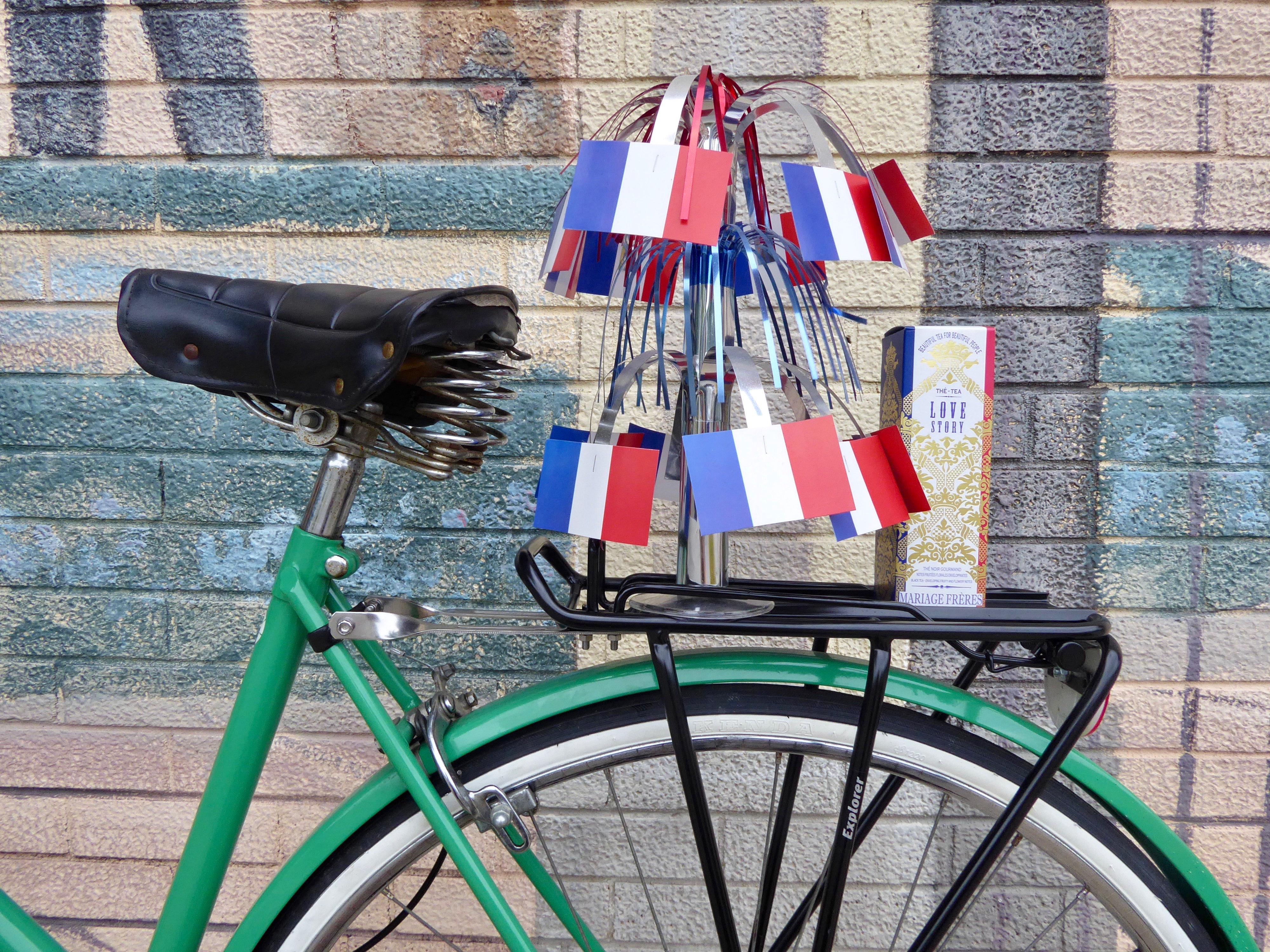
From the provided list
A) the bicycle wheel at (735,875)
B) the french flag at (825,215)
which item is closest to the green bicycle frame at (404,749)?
the french flag at (825,215)

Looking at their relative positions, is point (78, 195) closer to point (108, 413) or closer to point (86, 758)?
point (108, 413)

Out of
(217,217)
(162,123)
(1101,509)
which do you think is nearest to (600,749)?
(1101,509)

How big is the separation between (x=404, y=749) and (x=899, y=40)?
1.47 m

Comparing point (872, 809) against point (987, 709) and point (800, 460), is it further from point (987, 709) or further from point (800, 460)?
point (800, 460)

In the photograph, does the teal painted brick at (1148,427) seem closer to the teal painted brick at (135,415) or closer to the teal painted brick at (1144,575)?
the teal painted brick at (1144,575)

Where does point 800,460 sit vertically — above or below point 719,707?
above

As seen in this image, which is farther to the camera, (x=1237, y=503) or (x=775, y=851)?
(x=1237, y=503)

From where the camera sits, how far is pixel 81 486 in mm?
1611

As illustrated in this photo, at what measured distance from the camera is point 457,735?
0.87 m

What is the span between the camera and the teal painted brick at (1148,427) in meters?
1.51

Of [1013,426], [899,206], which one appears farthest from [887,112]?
[899,206]

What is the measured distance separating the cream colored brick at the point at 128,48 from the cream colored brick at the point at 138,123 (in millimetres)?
24

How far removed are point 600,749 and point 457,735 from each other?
0.16m

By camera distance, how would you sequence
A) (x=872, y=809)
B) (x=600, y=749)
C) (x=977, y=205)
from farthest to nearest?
(x=977, y=205)
(x=872, y=809)
(x=600, y=749)
